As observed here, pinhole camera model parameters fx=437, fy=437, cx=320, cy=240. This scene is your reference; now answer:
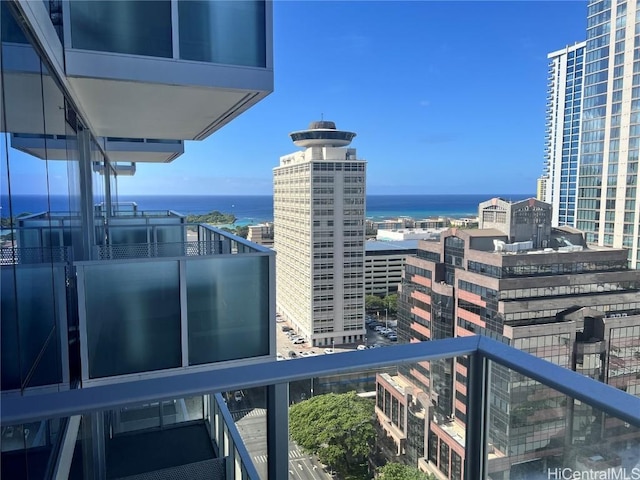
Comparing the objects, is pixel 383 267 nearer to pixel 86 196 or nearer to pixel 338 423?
pixel 86 196

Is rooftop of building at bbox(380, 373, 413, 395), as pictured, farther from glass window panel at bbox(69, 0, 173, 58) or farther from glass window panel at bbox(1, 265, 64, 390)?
glass window panel at bbox(69, 0, 173, 58)

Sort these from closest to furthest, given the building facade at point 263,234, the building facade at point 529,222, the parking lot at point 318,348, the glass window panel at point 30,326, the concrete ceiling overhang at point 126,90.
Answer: the glass window panel at point 30,326 → the concrete ceiling overhang at point 126,90 → the building facade at point 529,222 → the parking lot at point 318,348 → the building facade at point 263,234

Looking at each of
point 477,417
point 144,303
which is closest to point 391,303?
point 144,303

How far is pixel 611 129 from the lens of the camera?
24094mm

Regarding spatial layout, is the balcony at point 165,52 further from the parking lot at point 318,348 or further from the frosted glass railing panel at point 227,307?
the parking lot at point 318,348

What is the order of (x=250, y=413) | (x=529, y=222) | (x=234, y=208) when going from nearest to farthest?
(x=250, y=413), (x=529, y=222), (x=234, y=208)

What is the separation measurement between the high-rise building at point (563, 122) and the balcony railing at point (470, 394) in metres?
43.1

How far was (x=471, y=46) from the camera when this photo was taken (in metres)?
74.8

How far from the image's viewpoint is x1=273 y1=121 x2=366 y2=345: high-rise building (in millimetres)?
34781

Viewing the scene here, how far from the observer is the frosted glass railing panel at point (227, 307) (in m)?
3.76

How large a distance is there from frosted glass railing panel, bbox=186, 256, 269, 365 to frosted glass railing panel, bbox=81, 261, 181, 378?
150mm

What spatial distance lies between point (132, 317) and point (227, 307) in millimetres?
779

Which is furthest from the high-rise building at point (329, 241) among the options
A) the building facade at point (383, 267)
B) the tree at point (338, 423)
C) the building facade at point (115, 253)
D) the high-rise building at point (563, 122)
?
the tree at point (338, 423)

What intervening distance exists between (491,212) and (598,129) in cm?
812
